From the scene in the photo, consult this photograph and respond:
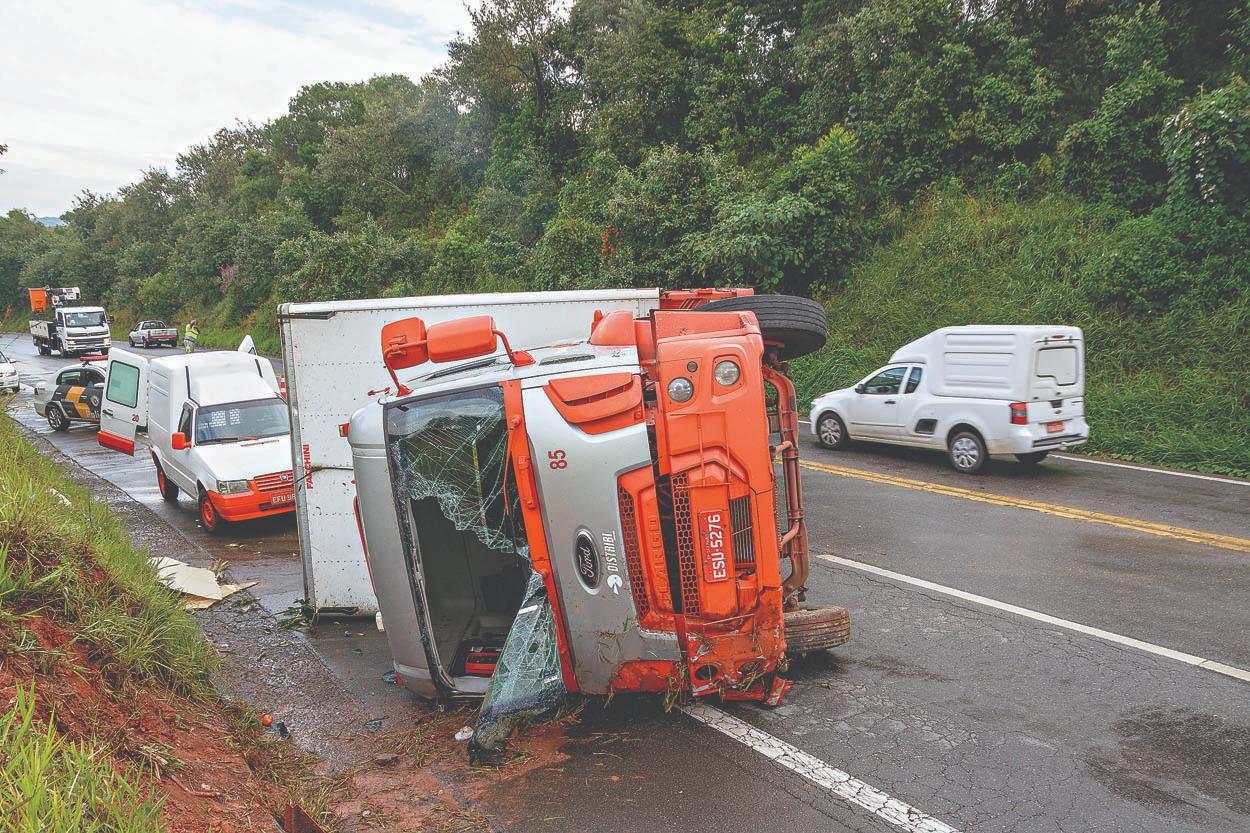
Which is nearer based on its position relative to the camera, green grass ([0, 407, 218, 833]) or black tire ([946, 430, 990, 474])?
green grass ([0, 407, 218, 833])

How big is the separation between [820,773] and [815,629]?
127cm

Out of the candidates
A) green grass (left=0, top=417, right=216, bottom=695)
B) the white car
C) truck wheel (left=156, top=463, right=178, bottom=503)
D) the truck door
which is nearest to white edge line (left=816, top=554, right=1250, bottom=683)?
green grass (left=0, top=417, right=216, bottom=695)

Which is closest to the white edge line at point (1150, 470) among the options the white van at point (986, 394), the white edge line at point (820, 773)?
the white van at point (986, 394)

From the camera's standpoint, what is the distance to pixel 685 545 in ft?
15.0

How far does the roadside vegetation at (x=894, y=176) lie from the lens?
1486 centimetres

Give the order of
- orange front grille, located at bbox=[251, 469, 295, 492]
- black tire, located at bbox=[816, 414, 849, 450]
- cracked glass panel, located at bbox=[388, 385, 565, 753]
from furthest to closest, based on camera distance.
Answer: black tire, located at bbox=[816, 414, 849, 450], orange front grille, located at bbox=[251, 469, 295, 492], cracked glass panel, located at bbox=[388, 385, 565, 753]

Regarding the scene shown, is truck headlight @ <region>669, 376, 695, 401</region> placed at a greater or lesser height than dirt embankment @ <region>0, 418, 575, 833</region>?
greater

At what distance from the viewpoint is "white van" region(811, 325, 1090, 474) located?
11609 millimetres

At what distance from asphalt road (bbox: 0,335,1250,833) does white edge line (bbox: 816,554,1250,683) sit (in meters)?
0.02

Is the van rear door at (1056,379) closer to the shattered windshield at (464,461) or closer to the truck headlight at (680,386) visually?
the truck headlight at (680,386)

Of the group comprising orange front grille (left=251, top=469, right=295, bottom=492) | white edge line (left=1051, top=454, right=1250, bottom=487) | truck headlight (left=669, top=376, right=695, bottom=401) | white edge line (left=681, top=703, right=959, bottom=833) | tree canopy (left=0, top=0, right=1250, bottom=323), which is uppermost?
tree canopy (left=0, top=0, right=1250, bottom=323)

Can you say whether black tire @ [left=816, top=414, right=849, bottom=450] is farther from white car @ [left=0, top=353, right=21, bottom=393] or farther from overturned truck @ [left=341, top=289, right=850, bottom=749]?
white car @ [left=0, top=353, right=21, bottom=393]

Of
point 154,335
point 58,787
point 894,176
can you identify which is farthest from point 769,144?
point 154,335

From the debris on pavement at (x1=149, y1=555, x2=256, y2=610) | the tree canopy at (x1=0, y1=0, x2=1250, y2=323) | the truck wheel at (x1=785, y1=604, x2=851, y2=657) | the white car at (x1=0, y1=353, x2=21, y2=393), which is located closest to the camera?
the truck wheel at (x1=785, y1=604, x2=851, y2=657)
